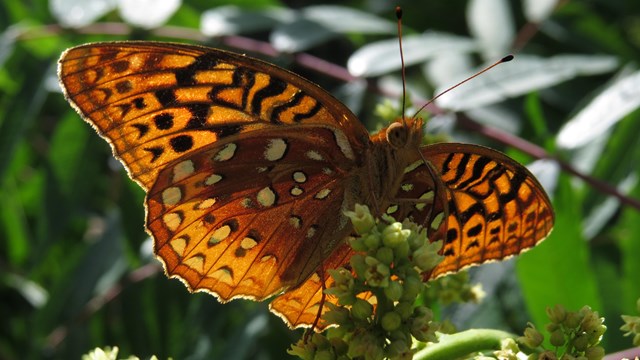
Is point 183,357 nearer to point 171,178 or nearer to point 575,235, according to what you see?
point 171,178

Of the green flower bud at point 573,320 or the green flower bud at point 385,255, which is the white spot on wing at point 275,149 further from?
the green flower bud at point 573,320

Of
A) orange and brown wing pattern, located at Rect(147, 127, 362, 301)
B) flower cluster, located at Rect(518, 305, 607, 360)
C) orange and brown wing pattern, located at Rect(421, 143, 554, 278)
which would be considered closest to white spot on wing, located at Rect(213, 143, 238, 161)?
orange and brown wing pattern, located at Rect(147, 127, 362, 301)

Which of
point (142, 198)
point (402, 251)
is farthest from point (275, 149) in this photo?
point (142, 198)

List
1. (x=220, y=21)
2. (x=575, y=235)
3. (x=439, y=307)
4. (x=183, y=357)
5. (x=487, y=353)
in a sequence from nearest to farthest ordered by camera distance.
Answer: (x=487, y=353) → (x=439, y=307) → (x=575, y=235) → (x=183, y=357) → (x=220, y=21)

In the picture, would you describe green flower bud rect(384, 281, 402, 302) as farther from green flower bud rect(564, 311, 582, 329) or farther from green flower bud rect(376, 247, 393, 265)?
green flower bud rect(564, 311, 582, 329)

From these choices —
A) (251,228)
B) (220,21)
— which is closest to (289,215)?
(251,228)

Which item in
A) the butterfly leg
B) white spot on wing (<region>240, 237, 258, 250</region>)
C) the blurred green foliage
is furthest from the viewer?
the blurred green foliage
